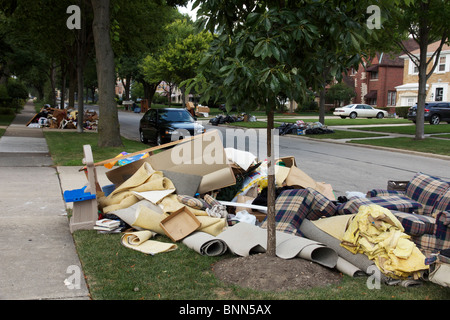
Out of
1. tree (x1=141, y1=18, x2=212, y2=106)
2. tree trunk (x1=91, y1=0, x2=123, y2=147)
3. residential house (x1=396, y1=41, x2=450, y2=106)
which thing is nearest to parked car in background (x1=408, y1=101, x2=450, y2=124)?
residential house (x1=396, y1=41, x2=450, y2=106)

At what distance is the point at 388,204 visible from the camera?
206 inches

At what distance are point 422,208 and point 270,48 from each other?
2884mm

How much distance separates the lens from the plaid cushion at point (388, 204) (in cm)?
518

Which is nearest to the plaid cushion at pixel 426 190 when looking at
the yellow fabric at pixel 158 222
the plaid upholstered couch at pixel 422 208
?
the plaid upholstered couch at pixel 422 208

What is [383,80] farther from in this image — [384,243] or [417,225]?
[384,243]

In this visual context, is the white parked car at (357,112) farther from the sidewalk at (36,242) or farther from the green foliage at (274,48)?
the green foliage at (274,48)

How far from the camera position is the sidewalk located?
402 cm

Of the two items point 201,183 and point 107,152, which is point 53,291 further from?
point 107,152

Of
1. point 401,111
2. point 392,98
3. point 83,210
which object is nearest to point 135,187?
point 83,210

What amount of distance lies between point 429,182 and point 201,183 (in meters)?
3.06

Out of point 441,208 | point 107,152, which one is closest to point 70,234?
point 441,208

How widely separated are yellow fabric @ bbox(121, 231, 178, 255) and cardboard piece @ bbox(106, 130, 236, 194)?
1492 mm

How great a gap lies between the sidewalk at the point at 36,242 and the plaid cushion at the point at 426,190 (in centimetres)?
388

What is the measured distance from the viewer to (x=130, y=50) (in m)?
25.9
